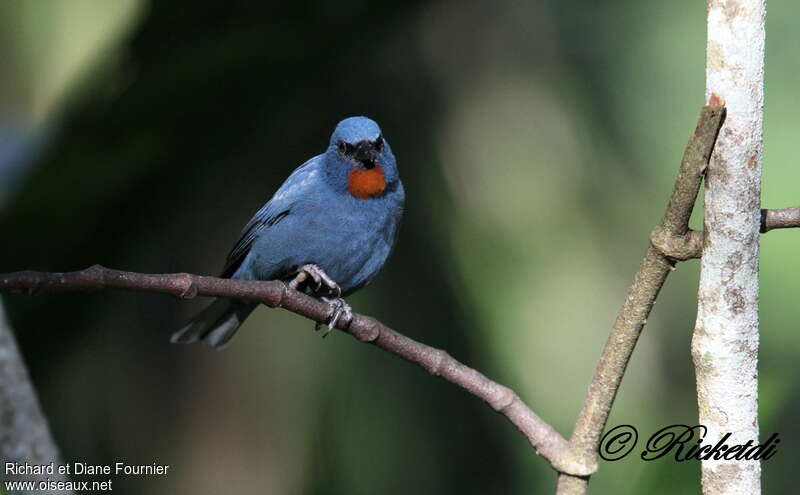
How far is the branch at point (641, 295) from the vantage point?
1.62m

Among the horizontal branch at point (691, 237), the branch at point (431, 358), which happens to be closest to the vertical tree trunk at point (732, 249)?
the horizontal branch at point (691, 237)

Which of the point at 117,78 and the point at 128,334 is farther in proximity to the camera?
the point at 128,334

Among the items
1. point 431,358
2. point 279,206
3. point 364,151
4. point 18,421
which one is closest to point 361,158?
point 364,151

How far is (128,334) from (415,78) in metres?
1.63

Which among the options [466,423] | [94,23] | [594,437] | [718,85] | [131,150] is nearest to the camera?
[718,85]

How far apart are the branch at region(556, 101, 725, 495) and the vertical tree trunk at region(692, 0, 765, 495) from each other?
4 cm

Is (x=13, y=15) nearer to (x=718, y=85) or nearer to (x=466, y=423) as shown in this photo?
(x=466, y=423)

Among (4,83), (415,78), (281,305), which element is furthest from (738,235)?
(4,83)

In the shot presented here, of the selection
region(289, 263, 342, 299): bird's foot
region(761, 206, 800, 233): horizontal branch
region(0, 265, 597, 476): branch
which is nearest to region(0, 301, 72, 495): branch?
region(0, 265, 597, 476): branch

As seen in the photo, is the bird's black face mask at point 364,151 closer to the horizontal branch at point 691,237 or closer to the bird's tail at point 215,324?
the bird's tail at point 215,324

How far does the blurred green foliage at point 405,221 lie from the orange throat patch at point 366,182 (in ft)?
3.03

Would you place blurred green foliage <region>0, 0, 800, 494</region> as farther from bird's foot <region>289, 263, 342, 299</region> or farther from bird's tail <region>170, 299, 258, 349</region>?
bird's foot <region>289, 263, 342, 299</region>

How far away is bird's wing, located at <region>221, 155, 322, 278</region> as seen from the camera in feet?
9.70

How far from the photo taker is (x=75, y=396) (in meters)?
3.90
